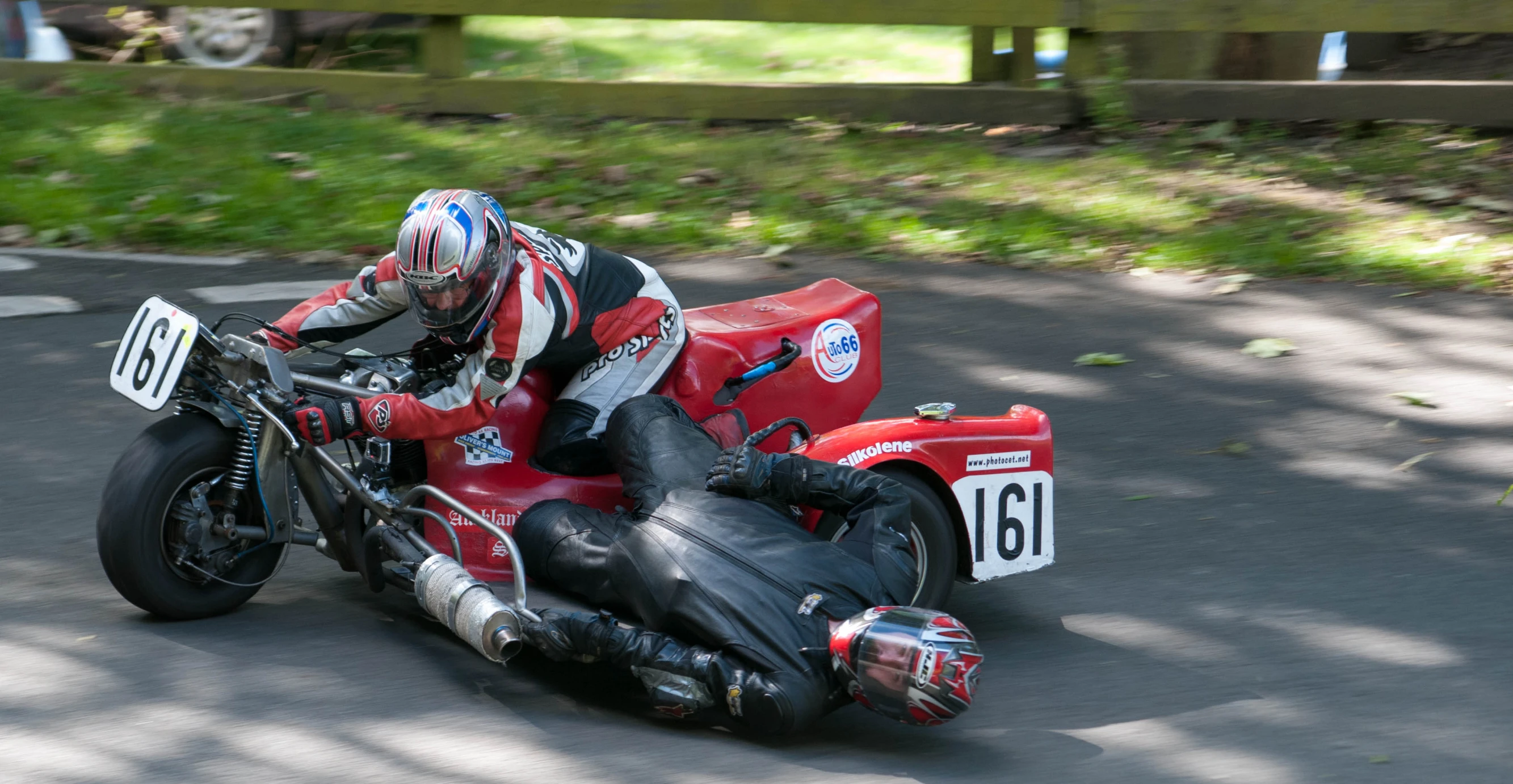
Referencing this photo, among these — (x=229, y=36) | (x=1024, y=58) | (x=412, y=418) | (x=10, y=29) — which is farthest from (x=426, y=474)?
(x=10, y=29)

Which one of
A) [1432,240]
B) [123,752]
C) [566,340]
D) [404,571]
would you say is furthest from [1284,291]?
[123,752]

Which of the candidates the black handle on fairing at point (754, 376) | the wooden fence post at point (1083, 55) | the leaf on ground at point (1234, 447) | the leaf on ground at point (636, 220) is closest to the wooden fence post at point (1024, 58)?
the wooden fence post at point (1083, 55)

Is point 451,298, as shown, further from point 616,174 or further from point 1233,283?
point 616,174

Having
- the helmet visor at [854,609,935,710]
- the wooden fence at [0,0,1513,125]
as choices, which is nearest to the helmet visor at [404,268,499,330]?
the helmet visor at [854,609,935,710]

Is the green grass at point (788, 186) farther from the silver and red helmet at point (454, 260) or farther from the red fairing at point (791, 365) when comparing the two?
the silver and red helmet at point (454, 260)

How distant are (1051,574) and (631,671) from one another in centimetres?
180

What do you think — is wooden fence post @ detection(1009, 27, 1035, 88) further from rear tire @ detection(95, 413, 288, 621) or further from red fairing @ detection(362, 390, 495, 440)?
rear tire @ detection(95, 413, 288, 621)

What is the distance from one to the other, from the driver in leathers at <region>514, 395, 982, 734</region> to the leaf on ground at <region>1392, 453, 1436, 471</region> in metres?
2.66

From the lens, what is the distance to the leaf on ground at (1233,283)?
826 cm

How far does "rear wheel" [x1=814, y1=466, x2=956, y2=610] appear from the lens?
489 centimetres

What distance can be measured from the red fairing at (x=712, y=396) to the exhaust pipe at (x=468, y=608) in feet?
0.84

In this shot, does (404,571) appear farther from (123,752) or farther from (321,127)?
(321,127)

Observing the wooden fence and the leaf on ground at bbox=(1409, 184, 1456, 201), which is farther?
the wooden fence

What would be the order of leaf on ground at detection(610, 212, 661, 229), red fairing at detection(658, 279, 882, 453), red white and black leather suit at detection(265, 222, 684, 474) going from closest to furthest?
red white and black leather suit at detection(265, 222, 684, 474)
red fairing at detection(658, 279, 882, 453)
leaf on ground at detection(610, 212, 661, 229)
